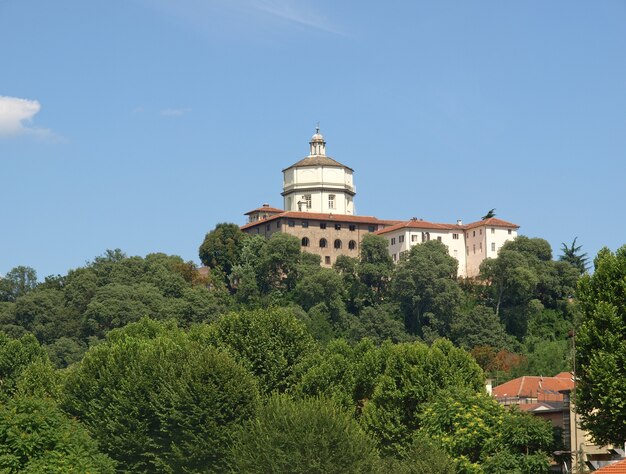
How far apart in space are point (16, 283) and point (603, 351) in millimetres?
111113

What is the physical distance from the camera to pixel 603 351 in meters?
57.3

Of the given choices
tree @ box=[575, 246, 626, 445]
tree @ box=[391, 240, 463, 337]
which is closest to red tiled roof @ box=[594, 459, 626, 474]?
tree @ box=[575, 246, 626, 445]

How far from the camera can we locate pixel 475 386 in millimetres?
→ 72812

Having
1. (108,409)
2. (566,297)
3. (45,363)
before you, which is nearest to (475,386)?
(108,409)

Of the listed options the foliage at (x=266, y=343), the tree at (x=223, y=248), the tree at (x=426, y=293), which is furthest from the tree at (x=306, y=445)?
the tree at (x=223, y=248)

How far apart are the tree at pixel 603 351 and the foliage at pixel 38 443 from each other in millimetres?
20899

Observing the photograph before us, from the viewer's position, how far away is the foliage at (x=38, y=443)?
198ft

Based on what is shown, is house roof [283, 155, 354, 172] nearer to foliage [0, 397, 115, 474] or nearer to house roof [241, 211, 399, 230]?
house roof [241, 211, 399, 230]

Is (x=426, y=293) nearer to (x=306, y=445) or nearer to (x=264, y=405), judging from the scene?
(x=264, y=405)

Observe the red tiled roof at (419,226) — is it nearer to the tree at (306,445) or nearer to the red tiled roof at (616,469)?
the tree at (306,445)

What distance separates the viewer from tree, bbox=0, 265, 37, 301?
158000 millimetres

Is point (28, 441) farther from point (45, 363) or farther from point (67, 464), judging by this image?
point (45, 363)

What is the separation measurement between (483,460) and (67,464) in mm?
17466

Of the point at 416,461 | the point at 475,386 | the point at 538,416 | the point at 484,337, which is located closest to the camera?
the point at 416,461
